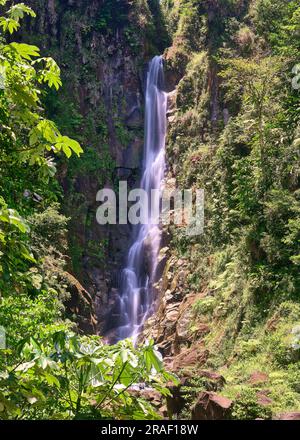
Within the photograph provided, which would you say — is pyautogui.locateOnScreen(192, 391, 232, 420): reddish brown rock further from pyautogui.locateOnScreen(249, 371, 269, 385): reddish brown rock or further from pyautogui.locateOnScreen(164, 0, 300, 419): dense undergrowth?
pyautogui.locateOnScreen(249, 371, 269, 385): reddish brown rock

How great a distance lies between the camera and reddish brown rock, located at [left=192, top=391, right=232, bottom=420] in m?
7.53

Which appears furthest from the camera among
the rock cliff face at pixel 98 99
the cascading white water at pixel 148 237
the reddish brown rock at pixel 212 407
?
the rock cliff face at pixel 98 99

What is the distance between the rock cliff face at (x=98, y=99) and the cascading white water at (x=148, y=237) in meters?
0.74

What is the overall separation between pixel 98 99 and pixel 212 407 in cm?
2530

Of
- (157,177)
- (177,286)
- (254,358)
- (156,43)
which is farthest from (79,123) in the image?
(254,358)

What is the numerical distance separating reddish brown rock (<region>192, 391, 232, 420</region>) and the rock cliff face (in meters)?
17.6

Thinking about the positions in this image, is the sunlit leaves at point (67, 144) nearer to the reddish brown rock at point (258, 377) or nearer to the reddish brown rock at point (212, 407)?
the reddish brown rock at point (212, 407)

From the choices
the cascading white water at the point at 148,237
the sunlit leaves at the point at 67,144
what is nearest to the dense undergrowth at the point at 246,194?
the cascading white water at the point at 148,237

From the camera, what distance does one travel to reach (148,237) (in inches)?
998

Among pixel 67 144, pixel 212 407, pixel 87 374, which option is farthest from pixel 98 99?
pixel 87 374

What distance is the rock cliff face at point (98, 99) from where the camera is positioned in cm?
2664

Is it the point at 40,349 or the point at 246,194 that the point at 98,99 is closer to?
the point at 246,194

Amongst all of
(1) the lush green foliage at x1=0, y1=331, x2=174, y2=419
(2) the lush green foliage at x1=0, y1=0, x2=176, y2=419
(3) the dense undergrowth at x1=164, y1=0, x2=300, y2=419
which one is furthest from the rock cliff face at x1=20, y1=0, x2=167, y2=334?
(1) the lush green foliage at x1=0, y1=331, x2=174, y2=419

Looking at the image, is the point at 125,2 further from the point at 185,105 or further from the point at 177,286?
the point at 177,286
